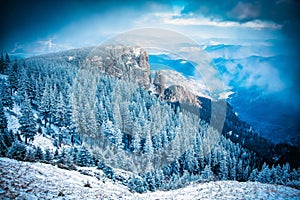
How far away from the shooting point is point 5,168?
1642cm

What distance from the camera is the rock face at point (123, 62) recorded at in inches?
6107

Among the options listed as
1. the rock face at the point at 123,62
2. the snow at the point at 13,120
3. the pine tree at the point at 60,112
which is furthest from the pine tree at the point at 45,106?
the rock face at the point at 123,62

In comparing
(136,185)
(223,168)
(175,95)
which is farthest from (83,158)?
(175,95)

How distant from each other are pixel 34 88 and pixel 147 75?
111062 millimetres

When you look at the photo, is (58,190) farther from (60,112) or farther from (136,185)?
(60,112)

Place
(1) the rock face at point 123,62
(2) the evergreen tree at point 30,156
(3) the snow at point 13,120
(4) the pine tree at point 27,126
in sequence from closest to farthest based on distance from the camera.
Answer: (2) the evergreen tree at point 30,156 < (4) the pine tree at point 27,126 < (3) the snow at point 13,120 < (1) the rock face at point 123,62

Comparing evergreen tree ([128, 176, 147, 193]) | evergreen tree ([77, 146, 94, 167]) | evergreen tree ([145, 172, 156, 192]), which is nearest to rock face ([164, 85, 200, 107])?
evergreen tree ([145, 172, 156, 192])

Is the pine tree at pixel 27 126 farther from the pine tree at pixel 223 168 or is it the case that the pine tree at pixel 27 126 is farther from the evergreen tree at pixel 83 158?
the pine tree at pixel 223 168

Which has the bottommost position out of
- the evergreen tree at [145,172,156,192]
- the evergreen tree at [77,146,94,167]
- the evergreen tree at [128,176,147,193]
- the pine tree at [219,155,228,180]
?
the pine tree at [219,155,228,180]

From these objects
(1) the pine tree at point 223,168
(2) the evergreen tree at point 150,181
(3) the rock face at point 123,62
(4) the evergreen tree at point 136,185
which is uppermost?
(3) the rock face at point 123,62

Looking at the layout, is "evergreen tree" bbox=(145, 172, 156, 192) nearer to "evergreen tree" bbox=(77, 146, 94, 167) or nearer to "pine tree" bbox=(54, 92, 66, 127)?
"evergreen tree" bbox=(77, 146, 94, 167)

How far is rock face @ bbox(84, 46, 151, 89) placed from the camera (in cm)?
15512

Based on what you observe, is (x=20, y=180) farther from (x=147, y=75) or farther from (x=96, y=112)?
(x=147, y=75)

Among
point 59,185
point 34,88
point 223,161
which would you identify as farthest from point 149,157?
point 34,88
